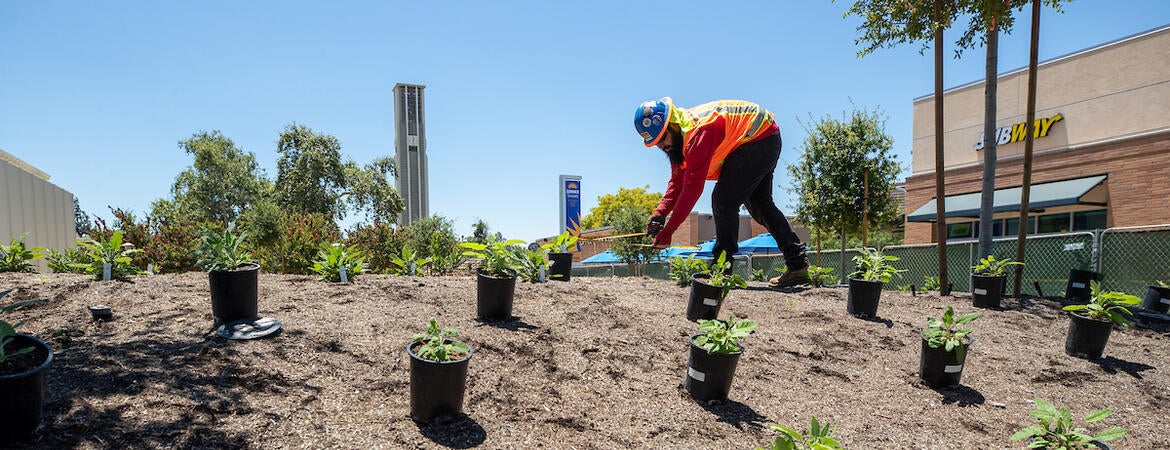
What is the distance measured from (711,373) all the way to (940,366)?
1623 mm

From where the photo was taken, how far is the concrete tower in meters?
59.2

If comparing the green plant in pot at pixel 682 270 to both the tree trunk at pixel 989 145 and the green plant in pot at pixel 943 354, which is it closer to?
the green plant in pot at pixel 943 354

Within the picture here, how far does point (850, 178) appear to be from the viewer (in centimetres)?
1097

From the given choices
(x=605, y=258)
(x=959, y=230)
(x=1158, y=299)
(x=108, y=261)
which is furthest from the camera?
(x=605, y=258)

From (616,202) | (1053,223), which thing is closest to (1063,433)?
(1053,223)

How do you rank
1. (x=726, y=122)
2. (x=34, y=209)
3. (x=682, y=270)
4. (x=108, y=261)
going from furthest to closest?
(x=34, y=209) → (x=682, y=270) → (x=726, y=122) → (x=108, y=261)

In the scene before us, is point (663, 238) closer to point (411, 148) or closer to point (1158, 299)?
point (1158, 299)

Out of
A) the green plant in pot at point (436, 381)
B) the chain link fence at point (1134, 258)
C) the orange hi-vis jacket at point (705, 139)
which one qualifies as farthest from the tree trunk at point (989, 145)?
the green plant in pot at point (436, 381)

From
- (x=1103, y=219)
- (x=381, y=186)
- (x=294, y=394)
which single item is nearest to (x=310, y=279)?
(x=294, y=394)

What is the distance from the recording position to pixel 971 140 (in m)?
17.5

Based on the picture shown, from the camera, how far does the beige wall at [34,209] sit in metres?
7.72

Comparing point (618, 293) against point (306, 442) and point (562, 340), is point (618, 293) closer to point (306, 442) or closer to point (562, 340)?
point (562, 340)

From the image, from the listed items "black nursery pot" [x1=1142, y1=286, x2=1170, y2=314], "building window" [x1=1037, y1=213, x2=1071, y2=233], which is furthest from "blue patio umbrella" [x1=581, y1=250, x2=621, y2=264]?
"black nursery pot" [x1=1142, y1=286, x2=1170, y2=314]

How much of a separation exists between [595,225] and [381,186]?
2248cm
